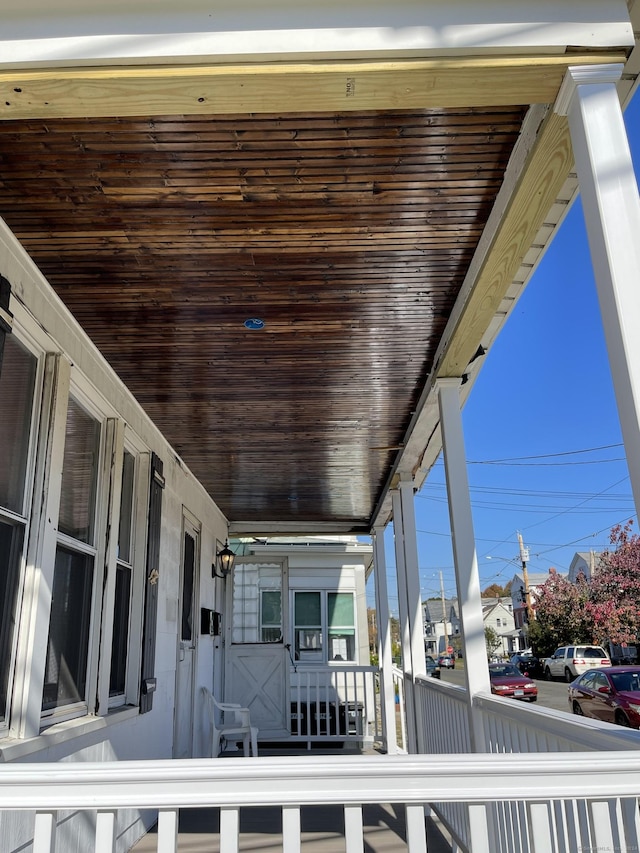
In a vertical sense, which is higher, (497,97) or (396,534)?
(497,97)

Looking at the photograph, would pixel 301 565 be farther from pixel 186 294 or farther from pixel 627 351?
pixel 627 351

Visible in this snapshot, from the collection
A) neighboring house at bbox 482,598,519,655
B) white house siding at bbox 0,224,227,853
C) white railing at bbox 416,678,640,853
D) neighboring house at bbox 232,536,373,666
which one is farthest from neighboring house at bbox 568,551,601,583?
white railing at bbox 416,678,640,853

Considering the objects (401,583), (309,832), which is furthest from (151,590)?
(401,583)

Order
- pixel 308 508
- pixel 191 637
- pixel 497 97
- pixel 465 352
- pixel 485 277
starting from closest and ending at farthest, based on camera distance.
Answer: pixel 497 97, pixel 485 277, pixel 465 352, pixel 191 637, pixel 308 508

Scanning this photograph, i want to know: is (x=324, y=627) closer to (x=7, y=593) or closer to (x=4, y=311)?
(x=7, y=593)

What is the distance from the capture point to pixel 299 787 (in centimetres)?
145

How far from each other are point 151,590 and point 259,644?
15.0 ft

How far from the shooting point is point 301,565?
10.5m

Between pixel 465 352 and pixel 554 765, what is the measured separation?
8.26 ft

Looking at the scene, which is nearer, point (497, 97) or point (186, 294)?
point (497, 97)

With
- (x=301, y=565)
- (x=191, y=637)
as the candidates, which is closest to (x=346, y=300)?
(x=191, y=637)

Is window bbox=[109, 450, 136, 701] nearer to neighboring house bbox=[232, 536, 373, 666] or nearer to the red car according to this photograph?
neighboring house bbox=[232, 536, 373, 666]

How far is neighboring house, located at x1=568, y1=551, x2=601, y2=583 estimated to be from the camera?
37.7 m

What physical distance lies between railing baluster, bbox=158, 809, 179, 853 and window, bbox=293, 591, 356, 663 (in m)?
9.17
